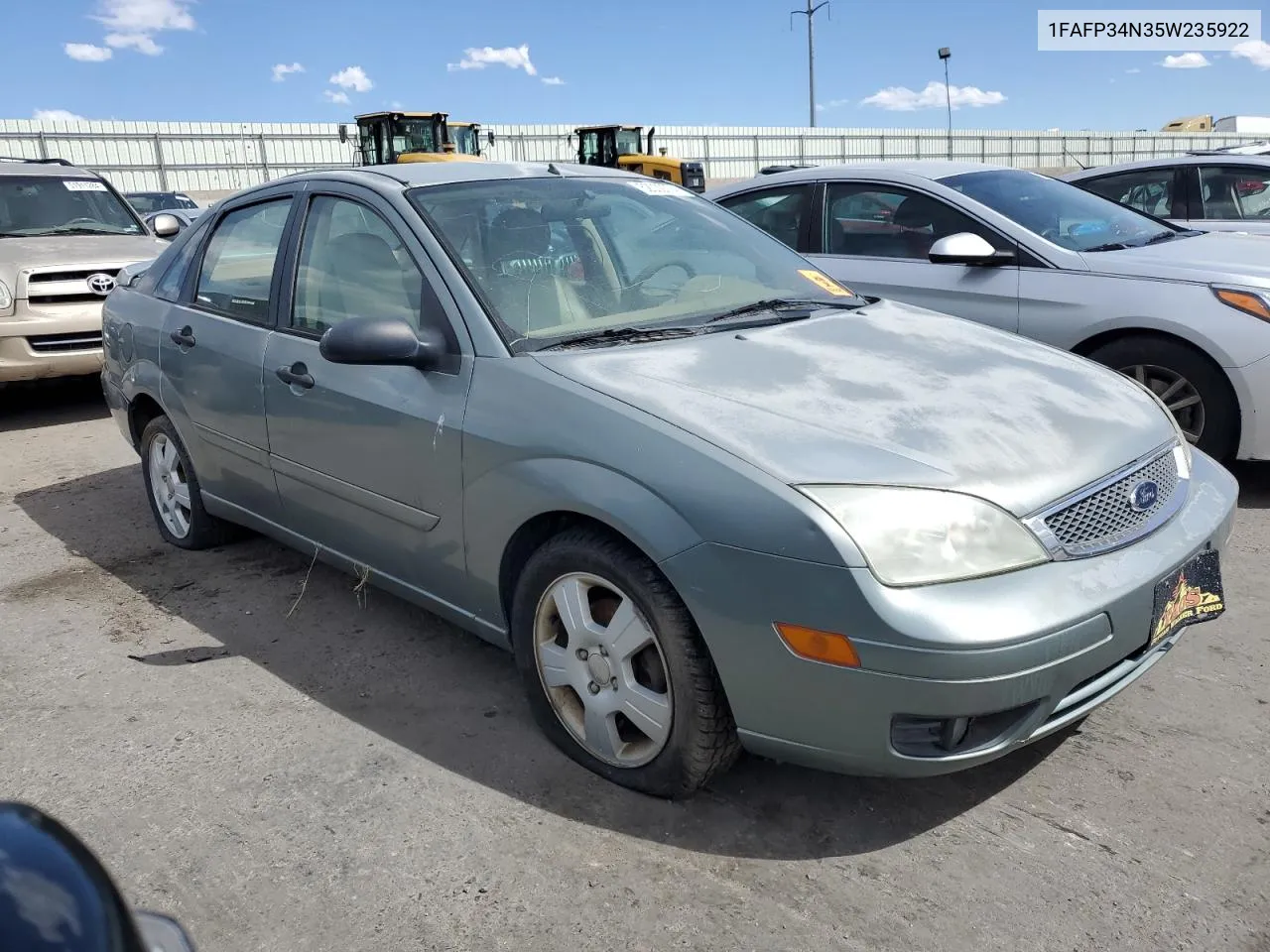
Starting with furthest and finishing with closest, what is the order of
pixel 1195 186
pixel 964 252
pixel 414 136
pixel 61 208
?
pixel 414 136 → pixel 61 208 → pixel 1195 186 → pixel 964 252

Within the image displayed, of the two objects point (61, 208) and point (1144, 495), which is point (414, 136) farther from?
point (1144, 495)

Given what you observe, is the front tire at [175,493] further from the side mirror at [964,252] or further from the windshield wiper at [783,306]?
the side mirror at [964,252]

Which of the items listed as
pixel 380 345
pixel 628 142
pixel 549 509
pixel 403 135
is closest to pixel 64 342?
pixel 380 345

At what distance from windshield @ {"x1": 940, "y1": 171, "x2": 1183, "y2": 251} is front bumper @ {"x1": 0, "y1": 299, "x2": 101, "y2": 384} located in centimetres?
583

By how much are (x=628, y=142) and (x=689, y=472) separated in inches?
916

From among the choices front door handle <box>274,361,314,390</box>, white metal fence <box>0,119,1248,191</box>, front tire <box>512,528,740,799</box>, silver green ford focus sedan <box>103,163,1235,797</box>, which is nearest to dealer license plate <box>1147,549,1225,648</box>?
silver green ford focus sedan <box>103,163,1235,797</box>

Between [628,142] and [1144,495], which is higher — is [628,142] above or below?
above

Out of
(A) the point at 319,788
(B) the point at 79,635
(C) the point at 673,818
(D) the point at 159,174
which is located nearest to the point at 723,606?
(C) the point at 673,818

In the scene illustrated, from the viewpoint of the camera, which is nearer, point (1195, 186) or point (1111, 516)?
point (1111, 516)

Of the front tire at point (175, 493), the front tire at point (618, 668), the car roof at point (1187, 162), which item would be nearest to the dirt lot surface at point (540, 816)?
the front tire at point (618, 668)

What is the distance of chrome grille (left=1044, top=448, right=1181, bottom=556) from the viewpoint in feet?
7.87

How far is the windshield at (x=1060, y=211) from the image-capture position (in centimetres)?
545

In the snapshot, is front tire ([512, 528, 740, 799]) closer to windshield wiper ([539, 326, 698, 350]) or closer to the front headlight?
the front headlight

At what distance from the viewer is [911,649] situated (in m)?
2.16
